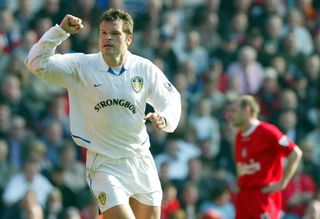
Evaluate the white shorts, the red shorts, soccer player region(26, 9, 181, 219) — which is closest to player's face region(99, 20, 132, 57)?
soccer player region(26, 9, 181, 219)

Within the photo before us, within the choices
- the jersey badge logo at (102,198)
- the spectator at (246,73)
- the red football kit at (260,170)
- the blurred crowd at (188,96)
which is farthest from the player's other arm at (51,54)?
the spectator at (246,73)

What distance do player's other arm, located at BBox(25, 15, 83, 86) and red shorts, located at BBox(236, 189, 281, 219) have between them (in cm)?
361

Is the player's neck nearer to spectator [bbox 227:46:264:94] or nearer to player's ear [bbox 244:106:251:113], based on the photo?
player's ear [bbox 244:106:251:113]

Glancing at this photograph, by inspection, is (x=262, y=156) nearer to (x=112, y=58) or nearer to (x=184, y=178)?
(x=112, y=58)

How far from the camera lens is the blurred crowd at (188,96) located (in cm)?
1557

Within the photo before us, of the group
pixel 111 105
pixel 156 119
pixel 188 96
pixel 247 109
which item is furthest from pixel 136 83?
pixel 188 96

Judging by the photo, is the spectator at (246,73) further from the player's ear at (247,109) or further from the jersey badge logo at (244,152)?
the jersey badge logo at (244,152)

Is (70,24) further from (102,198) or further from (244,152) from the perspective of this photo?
(244,152)

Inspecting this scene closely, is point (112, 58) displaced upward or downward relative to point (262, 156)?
upward

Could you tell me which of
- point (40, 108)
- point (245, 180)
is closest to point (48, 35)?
point (245, 180)

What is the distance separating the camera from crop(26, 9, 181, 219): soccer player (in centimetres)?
946

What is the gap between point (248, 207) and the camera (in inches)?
485

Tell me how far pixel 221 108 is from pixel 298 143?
4.79 feet

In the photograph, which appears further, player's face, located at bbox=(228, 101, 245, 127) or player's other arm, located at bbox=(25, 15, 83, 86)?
player's face, located at bbox=(228, 101, 245, 127)
